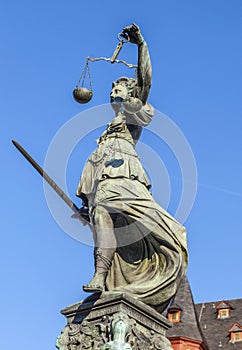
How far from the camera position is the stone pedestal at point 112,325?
8.88 meters

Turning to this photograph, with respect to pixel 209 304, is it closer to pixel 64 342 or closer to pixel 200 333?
pixel 200 333

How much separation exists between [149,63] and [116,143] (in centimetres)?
127

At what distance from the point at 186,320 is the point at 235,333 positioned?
3.66 meters

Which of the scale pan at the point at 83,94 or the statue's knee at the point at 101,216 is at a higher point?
the scale pan at the point at 83,94

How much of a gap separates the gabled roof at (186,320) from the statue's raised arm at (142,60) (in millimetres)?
37655

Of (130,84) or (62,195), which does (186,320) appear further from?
(62,195)

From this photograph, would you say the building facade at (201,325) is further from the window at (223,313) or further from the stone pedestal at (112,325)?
the stone pedestal at (112,325)

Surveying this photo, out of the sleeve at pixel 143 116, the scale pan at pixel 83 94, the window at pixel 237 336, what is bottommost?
the sleeve at pixel 143 116

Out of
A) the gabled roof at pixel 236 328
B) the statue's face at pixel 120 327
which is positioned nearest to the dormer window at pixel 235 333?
the gabled roof at pixel 236 328

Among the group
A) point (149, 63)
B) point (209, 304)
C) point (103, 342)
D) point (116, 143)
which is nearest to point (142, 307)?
point (103, 342)

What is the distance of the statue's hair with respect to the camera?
1088 centimetres

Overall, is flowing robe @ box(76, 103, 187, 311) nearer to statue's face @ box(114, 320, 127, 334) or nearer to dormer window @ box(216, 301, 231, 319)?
statue's face @ box(114, 320, 127, 334)

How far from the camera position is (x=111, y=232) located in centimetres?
986

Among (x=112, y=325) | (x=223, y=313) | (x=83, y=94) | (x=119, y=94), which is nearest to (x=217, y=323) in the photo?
(x=223, y=313)
